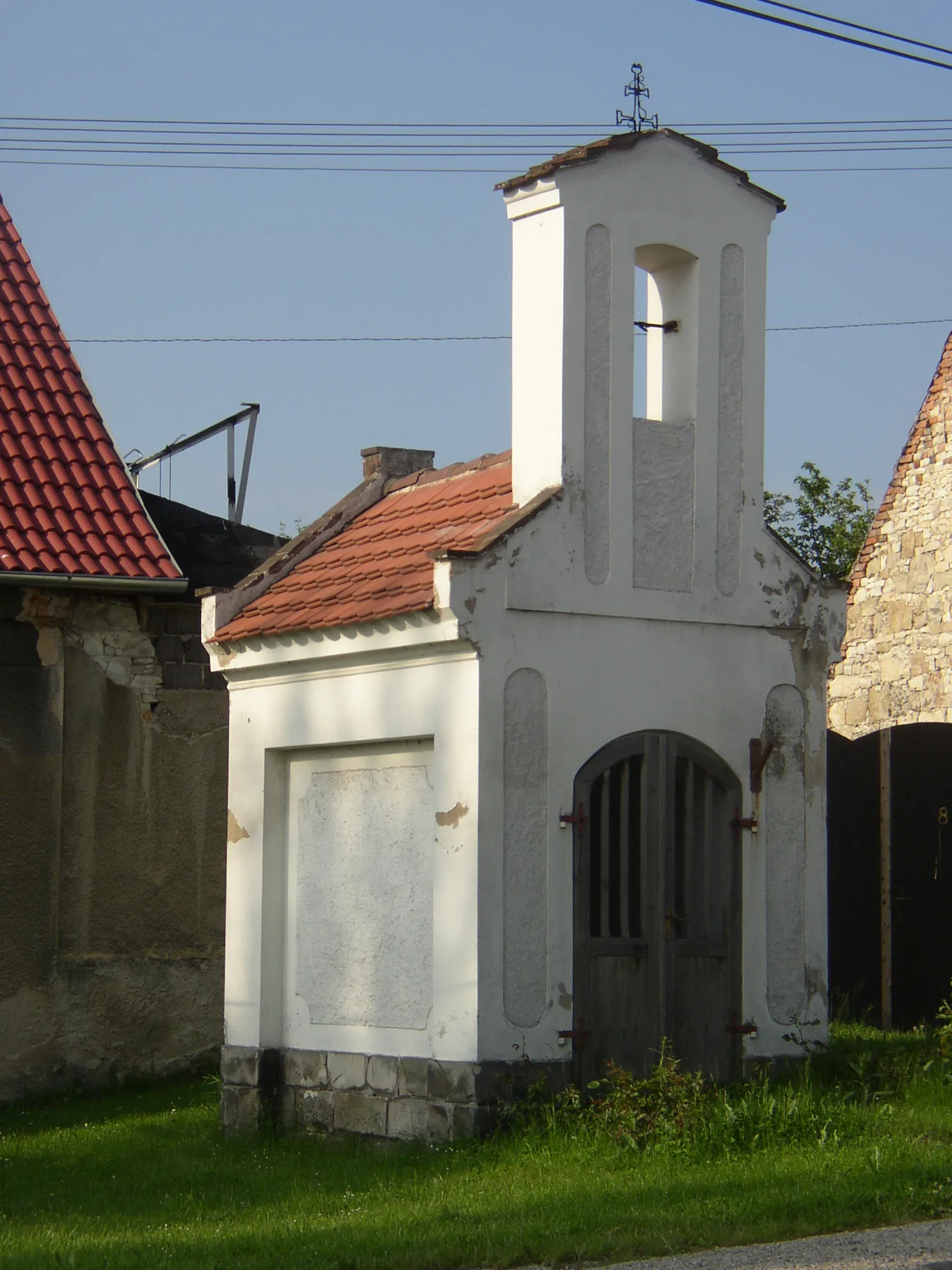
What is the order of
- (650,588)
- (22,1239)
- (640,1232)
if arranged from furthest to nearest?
(650,588)
(22,1239)
(640,1232)

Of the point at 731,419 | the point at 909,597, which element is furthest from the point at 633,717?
the point at 909,597

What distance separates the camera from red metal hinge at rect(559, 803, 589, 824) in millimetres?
9109

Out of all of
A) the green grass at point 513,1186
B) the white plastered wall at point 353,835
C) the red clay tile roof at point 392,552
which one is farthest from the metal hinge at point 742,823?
the red clay tile roof at point 392,552

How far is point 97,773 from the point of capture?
12.4m

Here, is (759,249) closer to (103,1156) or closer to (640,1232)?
(640,1232)

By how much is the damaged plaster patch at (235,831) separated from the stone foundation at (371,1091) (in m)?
1.22

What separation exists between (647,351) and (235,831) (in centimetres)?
373

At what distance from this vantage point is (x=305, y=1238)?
7039mm

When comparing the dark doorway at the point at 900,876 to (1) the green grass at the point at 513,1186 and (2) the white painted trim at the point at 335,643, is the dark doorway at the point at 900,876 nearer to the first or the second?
(1) the green grass at the point at 513,1186

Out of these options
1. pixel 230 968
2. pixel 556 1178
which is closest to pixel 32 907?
pixel 230 968

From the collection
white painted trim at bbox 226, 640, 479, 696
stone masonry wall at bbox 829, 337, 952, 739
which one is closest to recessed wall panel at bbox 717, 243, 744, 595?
white painted trim at bbox 226, 640, 479, 696

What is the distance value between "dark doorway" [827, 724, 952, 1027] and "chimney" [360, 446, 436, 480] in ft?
13.6

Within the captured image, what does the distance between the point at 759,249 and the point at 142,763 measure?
5662 millimetres

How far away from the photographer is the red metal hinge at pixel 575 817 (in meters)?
9.11
